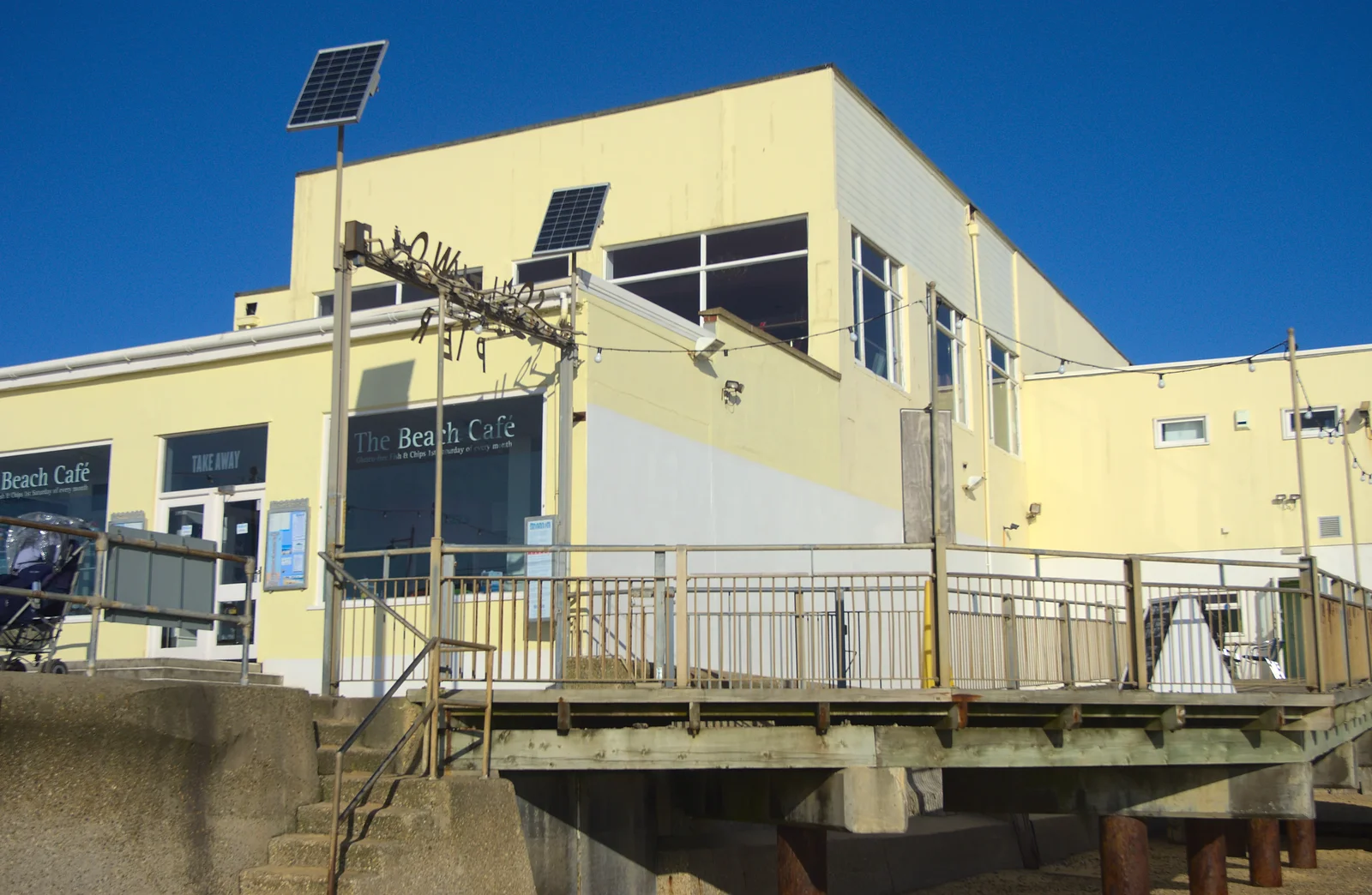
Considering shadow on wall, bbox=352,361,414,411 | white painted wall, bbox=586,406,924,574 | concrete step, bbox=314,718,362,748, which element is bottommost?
concrete step, bbox=314,718,362,748

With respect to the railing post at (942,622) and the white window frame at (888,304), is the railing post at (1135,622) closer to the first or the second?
the railing post at (942,622)

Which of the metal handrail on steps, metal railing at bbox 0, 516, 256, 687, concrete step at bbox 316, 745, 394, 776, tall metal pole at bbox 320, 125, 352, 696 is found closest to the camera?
metal railing at bbox 0, 516, 256, 687

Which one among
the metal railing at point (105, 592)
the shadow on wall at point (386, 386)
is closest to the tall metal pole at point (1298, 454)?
the shadow on wall at point (386, 386)

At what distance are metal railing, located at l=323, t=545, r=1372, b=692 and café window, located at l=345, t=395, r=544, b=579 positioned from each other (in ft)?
1.64

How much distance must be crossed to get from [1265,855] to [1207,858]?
3.99m

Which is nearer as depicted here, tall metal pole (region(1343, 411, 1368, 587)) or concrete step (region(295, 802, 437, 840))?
concrete step (region(295, 802, 437, 840))

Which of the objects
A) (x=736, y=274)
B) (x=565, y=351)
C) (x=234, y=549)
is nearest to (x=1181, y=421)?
(x=736, y=274)

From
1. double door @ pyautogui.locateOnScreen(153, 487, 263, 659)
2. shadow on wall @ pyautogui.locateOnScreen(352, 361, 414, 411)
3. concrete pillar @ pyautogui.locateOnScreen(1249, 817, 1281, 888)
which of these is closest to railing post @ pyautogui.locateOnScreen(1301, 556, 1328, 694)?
concrete pillar @ pyautogui.locateOnScreen(1249, 817, 1281, 888)

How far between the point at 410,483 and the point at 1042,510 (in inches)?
725

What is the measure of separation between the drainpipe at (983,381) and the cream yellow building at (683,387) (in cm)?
8

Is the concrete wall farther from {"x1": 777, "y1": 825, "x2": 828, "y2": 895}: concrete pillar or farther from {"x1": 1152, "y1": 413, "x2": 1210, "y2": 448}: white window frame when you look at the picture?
{"x1": 1152, "y1": 413, "x2": 1210, "y2": 448}: white window frame

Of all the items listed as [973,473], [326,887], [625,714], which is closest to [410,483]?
[625,714]

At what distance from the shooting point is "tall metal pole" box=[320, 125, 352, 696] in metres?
12.6

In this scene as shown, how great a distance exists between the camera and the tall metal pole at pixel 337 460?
12609 mm
